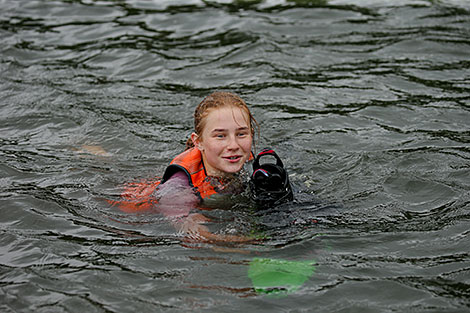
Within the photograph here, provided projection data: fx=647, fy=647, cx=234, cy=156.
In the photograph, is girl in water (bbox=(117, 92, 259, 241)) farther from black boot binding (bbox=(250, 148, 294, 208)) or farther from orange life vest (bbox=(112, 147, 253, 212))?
black boot binding (bbox=(250, 148, 294, 208))

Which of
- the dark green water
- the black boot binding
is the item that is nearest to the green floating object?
the dark green water

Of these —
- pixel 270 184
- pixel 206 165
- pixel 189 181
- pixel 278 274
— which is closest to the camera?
pixel 278 274

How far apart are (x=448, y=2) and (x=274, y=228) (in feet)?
25.9

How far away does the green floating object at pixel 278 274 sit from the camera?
4078 millimetres

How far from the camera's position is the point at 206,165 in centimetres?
547

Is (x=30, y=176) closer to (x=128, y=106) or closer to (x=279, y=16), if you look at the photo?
(x=128, y=106)

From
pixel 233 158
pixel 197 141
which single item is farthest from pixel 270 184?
pixel 197 141

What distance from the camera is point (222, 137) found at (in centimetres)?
519

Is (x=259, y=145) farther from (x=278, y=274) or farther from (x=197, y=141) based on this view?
(x=278, y=274)

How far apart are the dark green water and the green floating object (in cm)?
3

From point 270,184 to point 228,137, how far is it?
502 millimetres

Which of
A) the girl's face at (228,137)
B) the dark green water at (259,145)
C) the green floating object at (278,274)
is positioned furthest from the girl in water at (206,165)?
the green floating object at (278,274)

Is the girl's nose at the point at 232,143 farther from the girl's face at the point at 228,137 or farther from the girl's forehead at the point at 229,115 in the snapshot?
the girl's forehead at the point at 229,115

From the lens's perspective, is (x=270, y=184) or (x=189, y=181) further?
(x=189, y=181)
